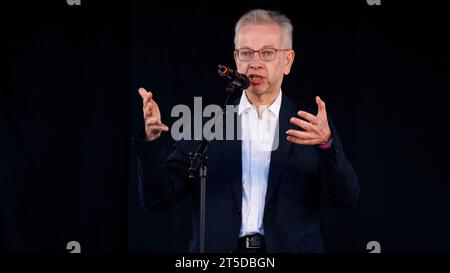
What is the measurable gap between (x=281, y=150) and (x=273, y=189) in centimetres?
18

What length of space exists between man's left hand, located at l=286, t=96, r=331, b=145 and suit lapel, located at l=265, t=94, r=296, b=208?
32cm

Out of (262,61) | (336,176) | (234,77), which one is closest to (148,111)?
(234,77)

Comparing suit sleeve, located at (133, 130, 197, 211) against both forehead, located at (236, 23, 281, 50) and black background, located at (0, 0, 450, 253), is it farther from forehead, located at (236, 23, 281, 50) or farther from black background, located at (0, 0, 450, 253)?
black background, located at (0, 0, 450, 253)

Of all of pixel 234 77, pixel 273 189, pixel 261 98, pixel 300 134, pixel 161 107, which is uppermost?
pixel 161 107

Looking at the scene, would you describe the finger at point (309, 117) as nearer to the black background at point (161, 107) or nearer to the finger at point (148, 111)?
the finger at point (148, 111)

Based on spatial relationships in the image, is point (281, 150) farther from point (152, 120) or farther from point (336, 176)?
point (152, 120)

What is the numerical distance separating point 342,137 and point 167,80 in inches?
38.0

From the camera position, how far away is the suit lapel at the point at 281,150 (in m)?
3.00

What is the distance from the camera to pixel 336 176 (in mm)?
2844

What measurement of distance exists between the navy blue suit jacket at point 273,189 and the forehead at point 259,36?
0.28 m

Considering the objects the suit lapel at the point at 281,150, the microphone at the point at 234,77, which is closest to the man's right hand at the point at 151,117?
the microphone at the point at 234,77

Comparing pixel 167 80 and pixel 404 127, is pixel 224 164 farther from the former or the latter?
pixel 404 127

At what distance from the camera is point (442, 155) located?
13.2ft
